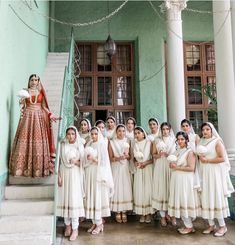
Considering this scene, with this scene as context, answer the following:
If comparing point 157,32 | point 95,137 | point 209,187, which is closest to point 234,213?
point 209,187

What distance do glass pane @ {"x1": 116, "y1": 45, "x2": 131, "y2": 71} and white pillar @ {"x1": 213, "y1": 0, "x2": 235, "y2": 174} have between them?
3.87m

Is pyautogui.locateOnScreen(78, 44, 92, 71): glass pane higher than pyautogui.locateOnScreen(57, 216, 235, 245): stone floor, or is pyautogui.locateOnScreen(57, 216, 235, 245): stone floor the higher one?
pyautogui.locateOnScreen(78, 44, 92, 71): glass pane

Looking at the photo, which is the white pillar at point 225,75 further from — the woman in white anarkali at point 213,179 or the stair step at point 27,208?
the stair step at point 27,208

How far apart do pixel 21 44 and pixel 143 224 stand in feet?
11.8

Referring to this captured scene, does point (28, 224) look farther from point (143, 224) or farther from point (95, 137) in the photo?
point (143, 224)

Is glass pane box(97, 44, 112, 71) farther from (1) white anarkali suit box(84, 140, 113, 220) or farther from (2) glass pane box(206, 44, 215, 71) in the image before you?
(1) white anarkali suit box(84, 140, 113, 220)

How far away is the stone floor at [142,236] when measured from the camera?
13.8ft

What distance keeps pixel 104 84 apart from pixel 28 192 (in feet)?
17.9

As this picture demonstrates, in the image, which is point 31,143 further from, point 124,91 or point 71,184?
point 124,91

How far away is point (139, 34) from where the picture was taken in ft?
30.4

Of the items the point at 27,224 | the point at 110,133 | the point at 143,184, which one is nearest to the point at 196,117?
the point at 110,133

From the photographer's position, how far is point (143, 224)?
16.4ft

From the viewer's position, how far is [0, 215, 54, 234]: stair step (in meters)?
3.86

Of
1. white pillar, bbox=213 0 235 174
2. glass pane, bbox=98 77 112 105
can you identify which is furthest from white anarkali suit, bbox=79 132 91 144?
glass pane, bbox=98 77 112 105
